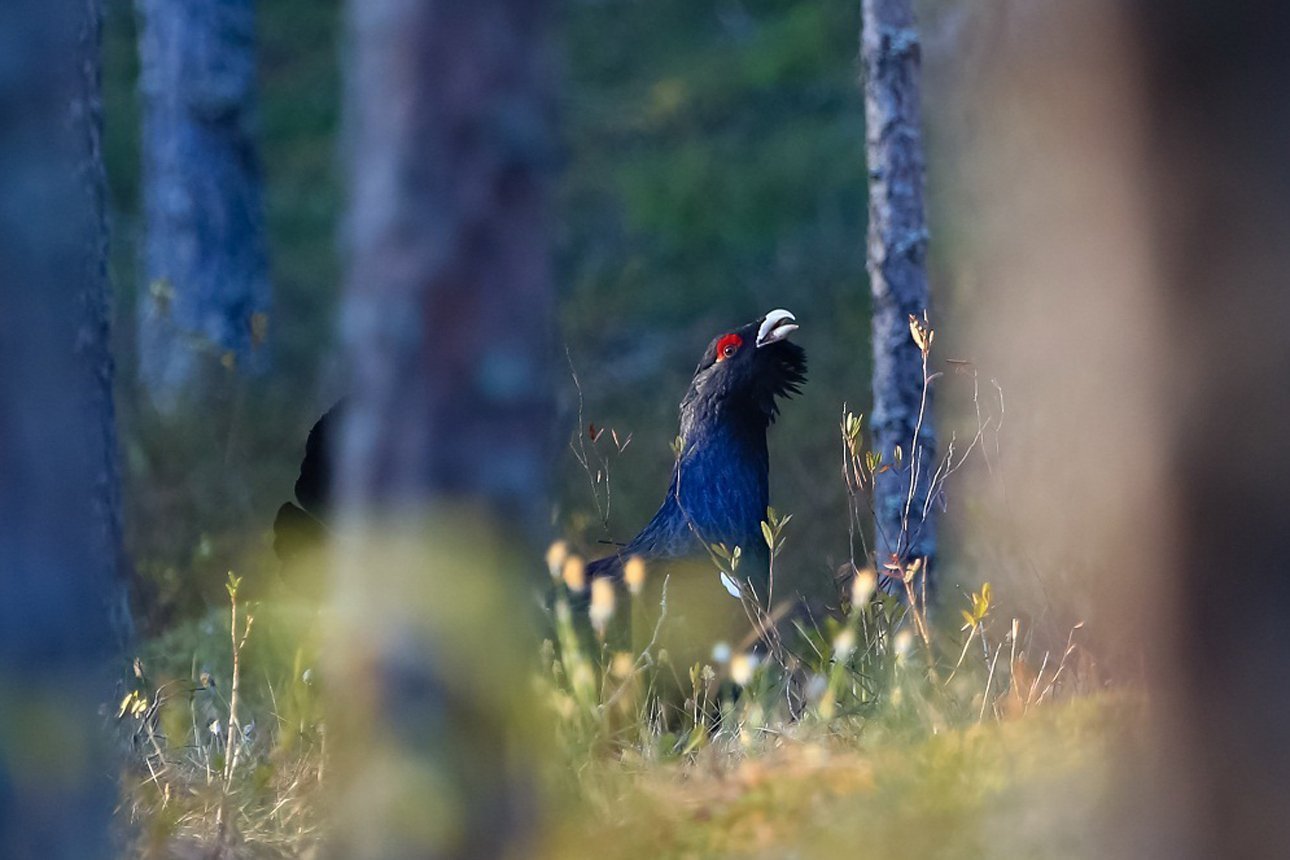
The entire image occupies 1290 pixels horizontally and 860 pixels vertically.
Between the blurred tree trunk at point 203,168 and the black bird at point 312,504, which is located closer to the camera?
the black bird at point 312,504

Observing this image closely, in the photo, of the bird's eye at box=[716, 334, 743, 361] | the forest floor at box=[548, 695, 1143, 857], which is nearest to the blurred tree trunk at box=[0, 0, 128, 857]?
the forest floor at box=[548, 695, 1143, 857]

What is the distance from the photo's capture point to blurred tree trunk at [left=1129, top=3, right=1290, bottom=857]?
204 cm

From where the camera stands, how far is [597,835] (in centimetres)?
318

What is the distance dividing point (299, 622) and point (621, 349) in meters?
8.05

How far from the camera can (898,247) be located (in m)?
5.97

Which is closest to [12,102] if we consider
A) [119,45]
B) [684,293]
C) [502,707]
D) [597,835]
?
[502,707]

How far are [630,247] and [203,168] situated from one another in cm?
451

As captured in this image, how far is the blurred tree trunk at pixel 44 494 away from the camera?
236 cm

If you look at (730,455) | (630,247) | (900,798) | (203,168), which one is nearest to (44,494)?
(900,798)

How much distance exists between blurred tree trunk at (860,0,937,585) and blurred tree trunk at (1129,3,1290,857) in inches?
150

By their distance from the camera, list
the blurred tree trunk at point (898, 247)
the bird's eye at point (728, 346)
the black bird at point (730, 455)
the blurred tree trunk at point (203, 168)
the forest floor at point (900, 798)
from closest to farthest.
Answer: the forest floor at point (900, 798) → the black bird at point (730, 455) → the blurred tree trunk at point (898, 247) → the bird's eye at point (728, 346) → the blurred tree trunk at point (203, 168)

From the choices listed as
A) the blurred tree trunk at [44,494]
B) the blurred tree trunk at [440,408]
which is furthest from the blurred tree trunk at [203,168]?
the blurred tree trunk at [440,408]

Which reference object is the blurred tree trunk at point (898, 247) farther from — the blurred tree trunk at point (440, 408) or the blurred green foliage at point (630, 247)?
the blurred tree trunk at point (440, 408)

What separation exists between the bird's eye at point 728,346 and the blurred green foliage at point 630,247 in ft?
3.29
